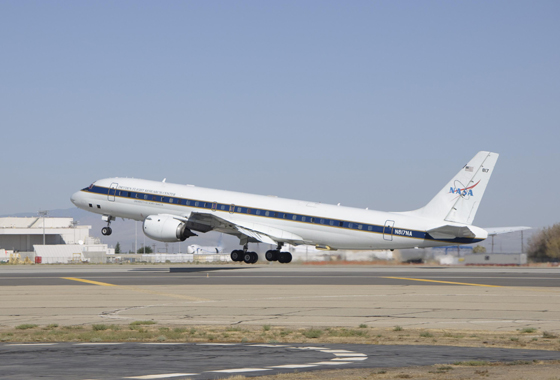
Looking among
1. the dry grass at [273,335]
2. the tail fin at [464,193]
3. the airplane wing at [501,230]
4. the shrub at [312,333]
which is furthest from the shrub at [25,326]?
the airplane wing at [501,230]

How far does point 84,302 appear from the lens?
28156 millimetres

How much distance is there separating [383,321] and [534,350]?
22.6 feet

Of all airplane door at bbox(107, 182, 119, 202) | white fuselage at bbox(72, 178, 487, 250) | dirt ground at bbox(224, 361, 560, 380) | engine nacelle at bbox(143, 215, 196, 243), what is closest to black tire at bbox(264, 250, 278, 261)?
white fuselage at bbox(72, 178, 487, 250)

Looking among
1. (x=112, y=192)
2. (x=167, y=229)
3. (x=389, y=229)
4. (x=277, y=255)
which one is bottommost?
(x=277, y=255)

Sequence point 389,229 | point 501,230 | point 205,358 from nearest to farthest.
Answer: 1. point 205,358
2. point 389,229
3. point 501,230

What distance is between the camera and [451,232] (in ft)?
159

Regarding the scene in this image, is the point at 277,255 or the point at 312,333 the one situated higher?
the point at 277,255

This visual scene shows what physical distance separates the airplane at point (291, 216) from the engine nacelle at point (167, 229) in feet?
0.05

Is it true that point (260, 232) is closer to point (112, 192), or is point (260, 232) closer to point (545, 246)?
point (112, 192)

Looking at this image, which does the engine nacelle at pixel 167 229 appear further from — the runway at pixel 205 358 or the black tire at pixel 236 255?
the runway at pixel 205 358

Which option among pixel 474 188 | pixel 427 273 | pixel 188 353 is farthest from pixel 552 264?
pixel 188 353

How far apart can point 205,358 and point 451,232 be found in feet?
120

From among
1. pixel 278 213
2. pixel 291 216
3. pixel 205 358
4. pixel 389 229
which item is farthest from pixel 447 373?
pixel 278 213

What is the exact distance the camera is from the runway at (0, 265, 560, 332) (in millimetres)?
22656
